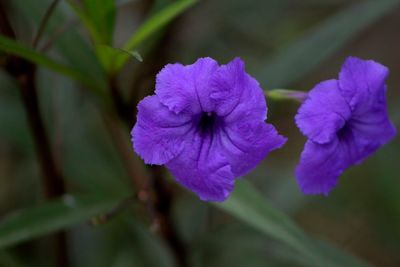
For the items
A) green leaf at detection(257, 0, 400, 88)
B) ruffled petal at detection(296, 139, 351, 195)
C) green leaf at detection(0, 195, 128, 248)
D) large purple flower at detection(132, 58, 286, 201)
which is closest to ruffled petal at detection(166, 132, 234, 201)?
large purple flower at detection(132, 58, 286, 201)

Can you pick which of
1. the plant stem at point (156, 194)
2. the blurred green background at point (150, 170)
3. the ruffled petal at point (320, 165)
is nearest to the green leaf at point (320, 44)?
the blurred green background at point (150, 170)

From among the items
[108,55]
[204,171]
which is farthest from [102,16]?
[204,171]

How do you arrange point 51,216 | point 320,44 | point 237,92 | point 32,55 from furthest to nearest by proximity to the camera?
point 320,44 → point 51,216 → point 32,55 → point 237,92

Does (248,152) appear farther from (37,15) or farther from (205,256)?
(205,256)

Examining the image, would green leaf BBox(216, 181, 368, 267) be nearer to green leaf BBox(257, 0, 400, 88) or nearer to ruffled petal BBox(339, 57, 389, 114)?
ruffled petal BBox(339, 57, 389, 114)

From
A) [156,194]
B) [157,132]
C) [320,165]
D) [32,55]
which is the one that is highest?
[32,55]

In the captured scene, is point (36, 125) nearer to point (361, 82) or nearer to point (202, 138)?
point (202, 138)

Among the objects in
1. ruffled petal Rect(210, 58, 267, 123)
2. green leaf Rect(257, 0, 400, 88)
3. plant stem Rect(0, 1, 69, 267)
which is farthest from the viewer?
green leaf Rect(257, 0, 400, 88)

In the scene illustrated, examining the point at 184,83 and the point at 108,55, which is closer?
the point at 184,83
